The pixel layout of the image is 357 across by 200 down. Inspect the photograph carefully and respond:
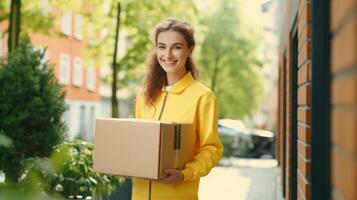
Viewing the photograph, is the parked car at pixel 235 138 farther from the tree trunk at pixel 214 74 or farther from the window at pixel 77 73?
the window at pixel 77 73

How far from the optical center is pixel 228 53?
83.7ft

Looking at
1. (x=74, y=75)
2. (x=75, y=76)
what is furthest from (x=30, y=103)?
(x=75, y=76)

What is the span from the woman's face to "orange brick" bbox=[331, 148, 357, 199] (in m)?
1.46

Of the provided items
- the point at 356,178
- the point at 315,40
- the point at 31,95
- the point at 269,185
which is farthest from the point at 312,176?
the point at 269,185

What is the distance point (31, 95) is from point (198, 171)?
6291 millimetres

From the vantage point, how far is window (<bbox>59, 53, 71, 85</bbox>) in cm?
2695

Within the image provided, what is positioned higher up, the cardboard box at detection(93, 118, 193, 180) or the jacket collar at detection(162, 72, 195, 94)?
the jacket collar at detection(162, 72, 195, 94)

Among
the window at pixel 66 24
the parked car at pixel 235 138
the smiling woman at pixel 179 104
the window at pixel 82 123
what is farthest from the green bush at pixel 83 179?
the window at pixel 82 123

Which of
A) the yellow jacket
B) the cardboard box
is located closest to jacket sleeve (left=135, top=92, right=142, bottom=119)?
the yellow jacket

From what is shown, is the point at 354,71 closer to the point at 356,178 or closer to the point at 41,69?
the point at 356,178

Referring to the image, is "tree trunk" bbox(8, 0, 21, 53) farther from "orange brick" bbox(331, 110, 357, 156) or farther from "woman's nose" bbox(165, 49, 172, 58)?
"orange brick" bbox(331, 110, 357, 156)

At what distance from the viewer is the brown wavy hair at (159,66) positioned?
113 inches

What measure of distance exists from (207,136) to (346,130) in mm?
1500

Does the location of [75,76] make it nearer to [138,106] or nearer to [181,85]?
[138,106]
